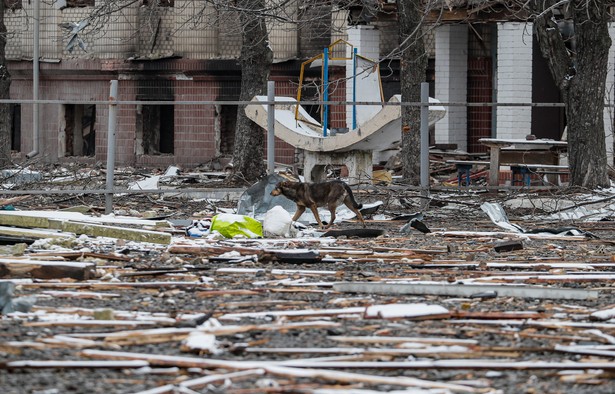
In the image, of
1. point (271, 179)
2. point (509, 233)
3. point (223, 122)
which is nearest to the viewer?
point (509, 233)

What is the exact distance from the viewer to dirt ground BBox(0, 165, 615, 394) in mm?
6770

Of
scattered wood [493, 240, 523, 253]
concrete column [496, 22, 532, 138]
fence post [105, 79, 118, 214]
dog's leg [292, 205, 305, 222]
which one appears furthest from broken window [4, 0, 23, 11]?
scattered wood [493, 240, 523, 253]

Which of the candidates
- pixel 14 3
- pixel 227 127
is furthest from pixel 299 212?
pixel 14 3

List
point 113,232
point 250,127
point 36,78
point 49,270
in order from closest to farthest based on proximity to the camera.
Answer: point 49,270 → point 113,232 → point 250,127 → point 36,78

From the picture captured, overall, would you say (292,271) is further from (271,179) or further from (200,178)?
(200,178)

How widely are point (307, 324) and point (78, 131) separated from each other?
30544 millimetres

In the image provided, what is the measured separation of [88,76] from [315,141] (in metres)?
16.6

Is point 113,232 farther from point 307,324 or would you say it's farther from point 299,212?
point 307,324

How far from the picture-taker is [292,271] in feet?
36.9

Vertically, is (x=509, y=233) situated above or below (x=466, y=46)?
below

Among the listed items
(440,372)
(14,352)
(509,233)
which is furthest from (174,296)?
(509,233)

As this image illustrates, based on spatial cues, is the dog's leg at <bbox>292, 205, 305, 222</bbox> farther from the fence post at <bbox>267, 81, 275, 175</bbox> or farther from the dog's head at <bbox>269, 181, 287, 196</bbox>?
the fence post at <bbox>267, 81, 275, 175</bbox>

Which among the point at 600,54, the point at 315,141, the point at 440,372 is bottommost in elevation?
the point at 440,372

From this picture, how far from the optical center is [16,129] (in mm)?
39219
